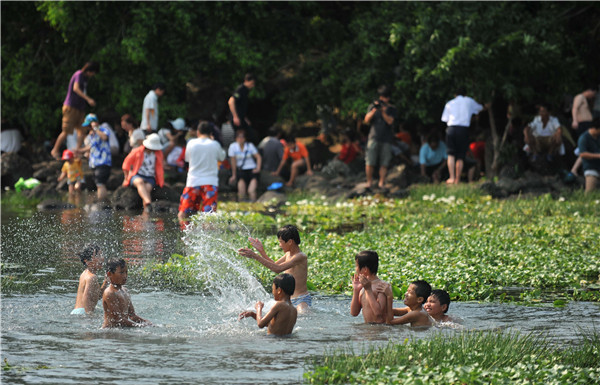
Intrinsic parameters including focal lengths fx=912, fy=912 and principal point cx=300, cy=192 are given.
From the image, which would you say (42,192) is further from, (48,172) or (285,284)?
(285,284)

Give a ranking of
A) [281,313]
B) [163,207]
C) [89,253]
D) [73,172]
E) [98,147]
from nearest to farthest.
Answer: [281,313] < [89,253] < [163,207] < [98,147] < [73,172]

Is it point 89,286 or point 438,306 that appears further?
point 89,286

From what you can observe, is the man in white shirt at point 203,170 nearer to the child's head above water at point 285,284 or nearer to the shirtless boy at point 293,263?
the shirtless boy at point 293,263

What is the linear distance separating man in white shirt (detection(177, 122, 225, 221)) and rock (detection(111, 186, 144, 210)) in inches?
126

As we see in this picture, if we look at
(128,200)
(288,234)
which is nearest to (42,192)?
(128,200)

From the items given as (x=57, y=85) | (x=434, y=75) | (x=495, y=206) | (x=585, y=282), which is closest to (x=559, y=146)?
(x=434, y=75)

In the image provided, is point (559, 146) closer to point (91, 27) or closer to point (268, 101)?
point (268, 101)

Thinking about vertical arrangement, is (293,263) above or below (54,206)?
below

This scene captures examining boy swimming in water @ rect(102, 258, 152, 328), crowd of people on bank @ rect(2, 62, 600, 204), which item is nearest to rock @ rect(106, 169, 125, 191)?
crowd of people on bank @ rect(2, 62, 600, 204)

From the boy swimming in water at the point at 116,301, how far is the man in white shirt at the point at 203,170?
7.74 metres

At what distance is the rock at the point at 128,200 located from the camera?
20.0m

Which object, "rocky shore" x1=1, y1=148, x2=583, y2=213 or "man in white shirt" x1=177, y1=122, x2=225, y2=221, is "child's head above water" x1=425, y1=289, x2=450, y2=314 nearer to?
"man in white shirt" x1=177, y1=122, x2=225, y2=221

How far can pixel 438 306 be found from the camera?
9359mm

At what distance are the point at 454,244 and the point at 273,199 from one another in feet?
28.3
